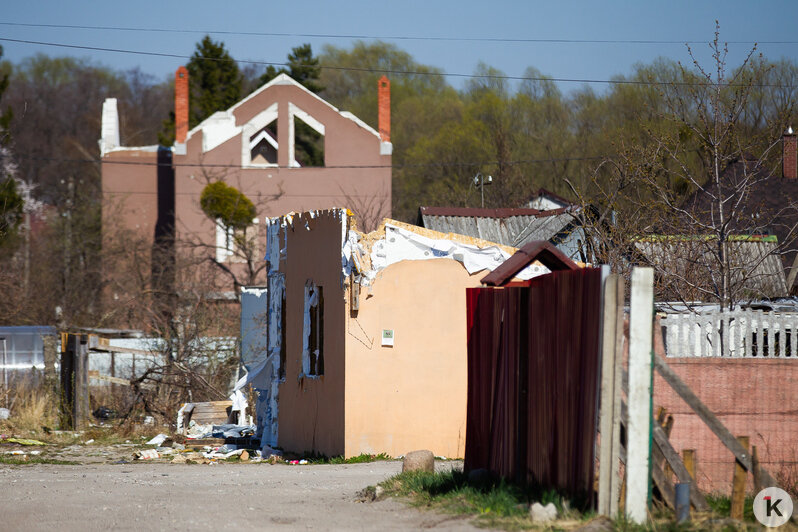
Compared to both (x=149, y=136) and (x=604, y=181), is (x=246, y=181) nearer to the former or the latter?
(x=604, y=181)

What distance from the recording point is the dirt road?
7676 millimetres

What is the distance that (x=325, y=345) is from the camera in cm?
1423

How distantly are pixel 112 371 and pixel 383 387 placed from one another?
10.3 metres

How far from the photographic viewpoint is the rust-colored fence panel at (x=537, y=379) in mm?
6551

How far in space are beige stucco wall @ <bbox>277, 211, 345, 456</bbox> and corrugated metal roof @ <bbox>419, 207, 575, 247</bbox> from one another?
342 inches

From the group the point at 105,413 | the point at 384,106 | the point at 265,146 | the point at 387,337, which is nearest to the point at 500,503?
the point at 387,337

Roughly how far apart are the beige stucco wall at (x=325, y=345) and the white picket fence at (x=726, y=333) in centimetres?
481


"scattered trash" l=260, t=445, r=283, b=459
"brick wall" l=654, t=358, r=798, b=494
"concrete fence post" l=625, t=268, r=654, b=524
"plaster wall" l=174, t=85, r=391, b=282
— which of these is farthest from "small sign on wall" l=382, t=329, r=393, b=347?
"plaster wall" l=174, t=85, r=391, b=282

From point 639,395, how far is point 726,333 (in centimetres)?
479

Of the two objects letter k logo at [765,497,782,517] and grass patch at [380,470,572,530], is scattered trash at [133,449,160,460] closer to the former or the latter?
grass patch at [380,470,572,530]

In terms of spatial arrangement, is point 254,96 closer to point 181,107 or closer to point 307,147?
point 181,107

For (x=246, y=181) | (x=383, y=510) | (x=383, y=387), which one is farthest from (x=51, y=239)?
(x=383, y=510)

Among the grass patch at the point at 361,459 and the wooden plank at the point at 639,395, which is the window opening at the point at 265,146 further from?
the wooden plank at the point at 639,395

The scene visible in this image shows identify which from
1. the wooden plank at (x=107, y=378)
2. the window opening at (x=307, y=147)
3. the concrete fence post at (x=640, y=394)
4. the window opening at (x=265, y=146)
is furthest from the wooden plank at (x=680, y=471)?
the window opening at (x=307, y=147)
